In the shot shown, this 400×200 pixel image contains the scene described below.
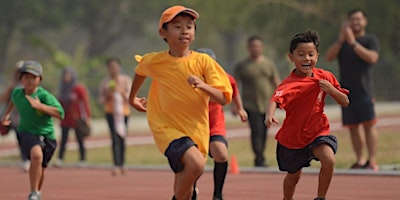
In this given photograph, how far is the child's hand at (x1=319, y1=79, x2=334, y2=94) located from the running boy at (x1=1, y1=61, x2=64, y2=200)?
12.7 feet

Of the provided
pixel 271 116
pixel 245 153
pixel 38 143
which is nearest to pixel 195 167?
pixel 271 116

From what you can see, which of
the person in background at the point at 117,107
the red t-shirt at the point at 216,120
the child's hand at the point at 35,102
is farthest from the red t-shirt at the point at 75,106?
the red t-shirt at the point at 216,120

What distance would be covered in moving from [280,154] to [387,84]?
30.2 m

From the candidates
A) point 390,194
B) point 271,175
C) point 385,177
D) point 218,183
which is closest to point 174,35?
point 218,183

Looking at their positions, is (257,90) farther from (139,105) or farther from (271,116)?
(271,116)

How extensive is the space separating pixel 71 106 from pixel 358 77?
798 centimetres

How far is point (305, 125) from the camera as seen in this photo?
10.8 meters

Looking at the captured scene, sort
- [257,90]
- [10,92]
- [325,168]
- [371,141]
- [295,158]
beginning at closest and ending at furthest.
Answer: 1. [325,168]
2. [295,158]
3. [371,141]
4. [10,92]
5. [257,90]

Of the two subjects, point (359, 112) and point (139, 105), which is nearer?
point (139, 105)

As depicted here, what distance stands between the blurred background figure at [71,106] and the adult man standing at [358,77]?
286 inches

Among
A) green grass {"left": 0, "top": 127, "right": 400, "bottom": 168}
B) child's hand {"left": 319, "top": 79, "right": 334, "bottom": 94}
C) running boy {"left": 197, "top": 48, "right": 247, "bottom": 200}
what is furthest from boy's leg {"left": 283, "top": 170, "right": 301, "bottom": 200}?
green grass {"left": 0, "top": 127, "right": 400, "bottom": 168}

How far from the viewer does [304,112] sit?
10742mm

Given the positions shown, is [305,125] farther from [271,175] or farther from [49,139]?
[271,175]

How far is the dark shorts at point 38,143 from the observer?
13.4 metres
